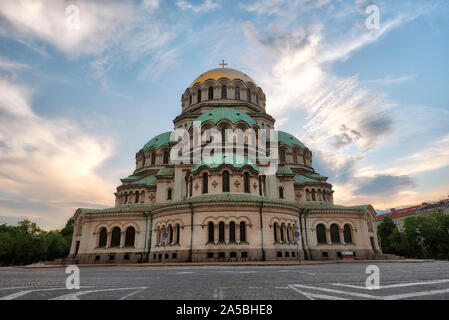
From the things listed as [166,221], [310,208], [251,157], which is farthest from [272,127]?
[166,221]

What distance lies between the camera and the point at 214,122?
34156mm

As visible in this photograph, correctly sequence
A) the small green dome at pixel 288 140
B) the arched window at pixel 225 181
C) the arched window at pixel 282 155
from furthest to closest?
the small green dome at pixel 288 140 < the arched window at pixel 282 155 < the arched window at pixel 225 181

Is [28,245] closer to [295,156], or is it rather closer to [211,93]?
[211,93]

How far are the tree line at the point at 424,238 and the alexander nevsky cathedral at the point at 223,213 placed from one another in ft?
81.2

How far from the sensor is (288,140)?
42281mm

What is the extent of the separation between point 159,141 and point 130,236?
1650 cm

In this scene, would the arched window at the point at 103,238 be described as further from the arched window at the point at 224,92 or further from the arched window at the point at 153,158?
the arched window at the point at 224,92

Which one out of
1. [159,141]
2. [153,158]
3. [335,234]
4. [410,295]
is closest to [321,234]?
[335,234]

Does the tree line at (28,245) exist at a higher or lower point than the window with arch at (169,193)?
lower

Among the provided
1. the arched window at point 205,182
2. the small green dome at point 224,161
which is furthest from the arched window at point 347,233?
the arched window at point 205,182

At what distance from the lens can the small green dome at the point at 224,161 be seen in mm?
28875

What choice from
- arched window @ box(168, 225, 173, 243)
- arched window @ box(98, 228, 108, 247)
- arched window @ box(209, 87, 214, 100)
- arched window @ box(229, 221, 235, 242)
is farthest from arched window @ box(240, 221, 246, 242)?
arched window @ box(209, 87, 214, 100)
